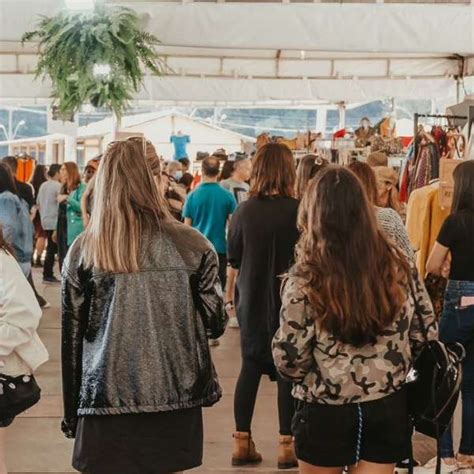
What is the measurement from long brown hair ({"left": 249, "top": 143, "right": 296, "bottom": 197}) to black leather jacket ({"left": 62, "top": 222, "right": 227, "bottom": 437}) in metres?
1.90

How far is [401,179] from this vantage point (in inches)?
323

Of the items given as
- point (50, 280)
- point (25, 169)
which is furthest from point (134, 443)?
point (25, 169)

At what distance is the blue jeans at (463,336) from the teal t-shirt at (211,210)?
397 centimetres

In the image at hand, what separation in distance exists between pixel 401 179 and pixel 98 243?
5.21 metres

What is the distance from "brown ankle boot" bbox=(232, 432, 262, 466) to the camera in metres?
5.55

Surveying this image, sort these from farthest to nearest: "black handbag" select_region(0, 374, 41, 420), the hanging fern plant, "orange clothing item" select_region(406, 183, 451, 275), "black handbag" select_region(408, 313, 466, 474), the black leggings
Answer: the hanging fern plant, "orange clothing item" select_region(406, 183, 451, 275), the black leggings, "black handbag" select_region(0, 374, 41, 420), "black handbag" select_region(408, 313, 466, 474)

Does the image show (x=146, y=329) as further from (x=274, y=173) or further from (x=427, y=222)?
(x=427, y=222)

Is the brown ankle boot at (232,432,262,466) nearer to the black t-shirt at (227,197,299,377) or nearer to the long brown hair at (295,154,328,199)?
the black t-shirt at (227,197,299,377)

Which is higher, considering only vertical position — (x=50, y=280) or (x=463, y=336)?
(x=463, y=336)

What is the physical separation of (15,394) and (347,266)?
4.65 feet

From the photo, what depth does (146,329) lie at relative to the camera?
3289 mm

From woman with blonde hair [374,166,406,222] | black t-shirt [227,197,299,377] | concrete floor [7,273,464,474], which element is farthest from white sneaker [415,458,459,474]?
woman with blonde hair [374,166,406,222]

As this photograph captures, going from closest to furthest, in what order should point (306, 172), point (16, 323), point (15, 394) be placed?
1. point (16, 323)
2. point (15, 394)
3. point (306, 172)

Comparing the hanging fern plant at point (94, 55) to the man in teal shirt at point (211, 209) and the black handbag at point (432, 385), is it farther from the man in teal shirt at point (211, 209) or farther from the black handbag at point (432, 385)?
the black handbag at point (432, 385)
